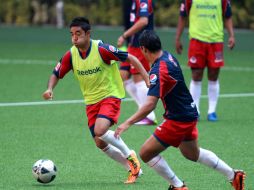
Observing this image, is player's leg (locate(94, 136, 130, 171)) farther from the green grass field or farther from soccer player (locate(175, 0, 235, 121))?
soccer player (locate(175, 0, 235, 121))

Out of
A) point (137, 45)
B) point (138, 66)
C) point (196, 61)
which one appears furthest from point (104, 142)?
point (196, 61)

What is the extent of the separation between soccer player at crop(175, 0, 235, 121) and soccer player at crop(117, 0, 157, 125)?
0.72 meters

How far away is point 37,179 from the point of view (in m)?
9.07

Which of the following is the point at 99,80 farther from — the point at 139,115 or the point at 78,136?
the point at 78,136

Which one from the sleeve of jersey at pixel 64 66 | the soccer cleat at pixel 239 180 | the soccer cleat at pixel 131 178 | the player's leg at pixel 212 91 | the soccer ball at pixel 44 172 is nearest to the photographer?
the soccer cleat at pixel 239 180

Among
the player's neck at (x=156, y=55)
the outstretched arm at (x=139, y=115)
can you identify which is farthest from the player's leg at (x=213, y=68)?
the outstretched arm at (x=139, y=115)

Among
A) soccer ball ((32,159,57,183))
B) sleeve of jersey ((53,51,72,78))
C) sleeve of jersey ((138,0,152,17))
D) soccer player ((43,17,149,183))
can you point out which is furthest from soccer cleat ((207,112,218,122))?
soccer ball ((32,159,57,183))

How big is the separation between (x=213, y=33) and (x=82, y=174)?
5069 mm

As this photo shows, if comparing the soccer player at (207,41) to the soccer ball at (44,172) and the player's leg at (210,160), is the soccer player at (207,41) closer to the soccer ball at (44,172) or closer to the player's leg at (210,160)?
the soccer ball at (44,172)

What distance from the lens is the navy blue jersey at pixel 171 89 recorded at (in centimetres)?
821

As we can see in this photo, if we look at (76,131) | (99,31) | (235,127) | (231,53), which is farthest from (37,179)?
(99,31)

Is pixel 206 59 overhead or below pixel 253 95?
overhead

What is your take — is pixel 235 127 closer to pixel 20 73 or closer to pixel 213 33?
pixel 213 33

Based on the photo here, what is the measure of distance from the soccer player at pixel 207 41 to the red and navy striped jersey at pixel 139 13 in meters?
0.66
